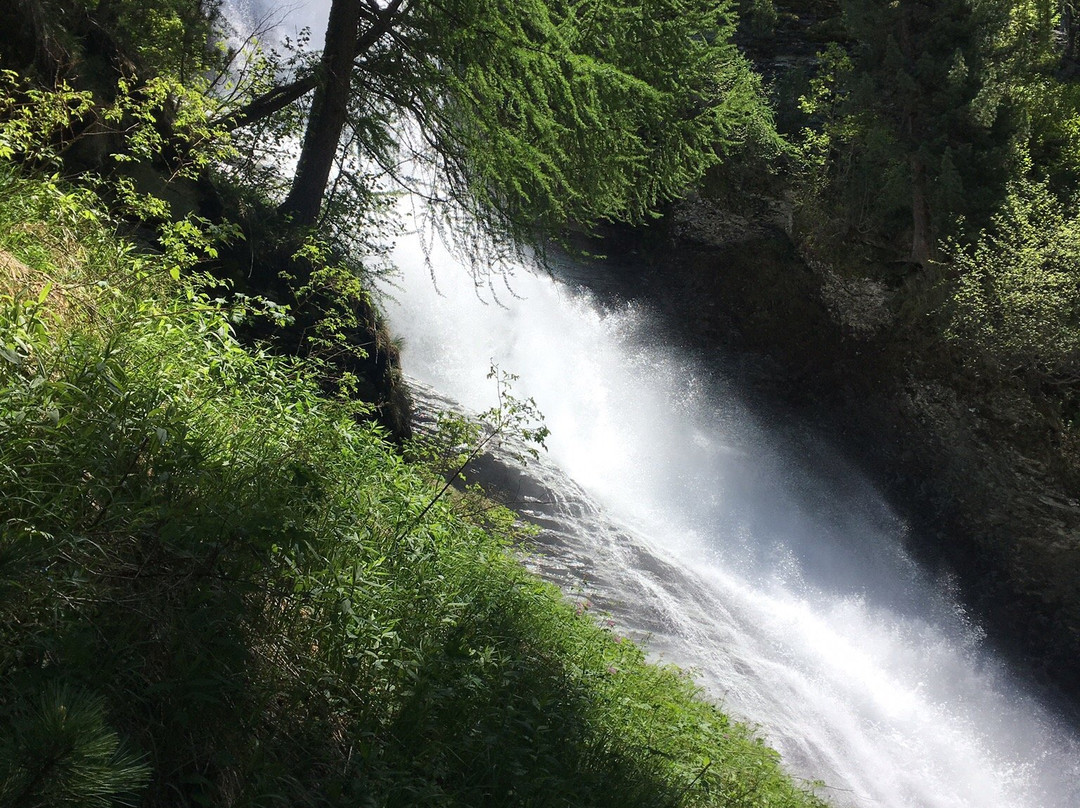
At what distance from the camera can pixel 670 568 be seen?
9.91 metres

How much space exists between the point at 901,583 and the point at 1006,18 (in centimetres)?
1128

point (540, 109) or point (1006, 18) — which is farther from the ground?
point (1006, 18)

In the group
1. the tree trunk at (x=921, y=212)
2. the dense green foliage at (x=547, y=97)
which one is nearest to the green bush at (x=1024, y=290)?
the tree trunk at (x=921, y=212)

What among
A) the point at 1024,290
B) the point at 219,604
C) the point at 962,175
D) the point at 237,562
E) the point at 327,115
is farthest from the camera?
the point at 962,175

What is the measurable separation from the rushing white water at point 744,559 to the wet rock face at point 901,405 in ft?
2.73

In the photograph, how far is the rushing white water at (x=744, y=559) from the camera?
8602 mm

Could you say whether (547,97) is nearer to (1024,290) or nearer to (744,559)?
(744,559)

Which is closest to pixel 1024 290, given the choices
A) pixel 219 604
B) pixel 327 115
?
A: pixel 327 115

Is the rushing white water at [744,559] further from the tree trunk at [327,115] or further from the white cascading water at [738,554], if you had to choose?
the tree trunk at [327,115]

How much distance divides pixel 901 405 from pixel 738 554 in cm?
665

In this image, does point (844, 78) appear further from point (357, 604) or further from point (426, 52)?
point (357, 604)

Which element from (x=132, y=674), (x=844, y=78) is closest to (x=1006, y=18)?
(x=844, y=78)

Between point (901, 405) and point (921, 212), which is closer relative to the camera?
point (921, 212)

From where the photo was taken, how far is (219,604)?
2.63 m
